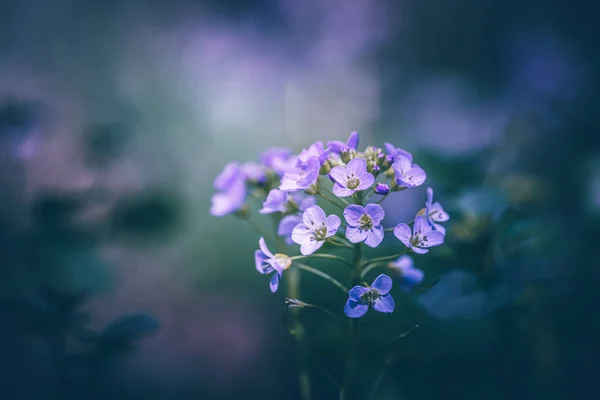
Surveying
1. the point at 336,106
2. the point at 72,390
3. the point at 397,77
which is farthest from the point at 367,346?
the point at 397,77

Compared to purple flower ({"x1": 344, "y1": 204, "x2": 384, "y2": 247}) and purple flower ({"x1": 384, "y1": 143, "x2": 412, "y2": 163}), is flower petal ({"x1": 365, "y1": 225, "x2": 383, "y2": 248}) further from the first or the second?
purple flower ({"x1": 384, "y1": 143, "x2": 412, "y2": 163})

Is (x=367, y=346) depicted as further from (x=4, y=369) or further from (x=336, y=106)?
(x=336, y=106)

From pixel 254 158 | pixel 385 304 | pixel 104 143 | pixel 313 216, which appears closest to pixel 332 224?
pixel 313 216

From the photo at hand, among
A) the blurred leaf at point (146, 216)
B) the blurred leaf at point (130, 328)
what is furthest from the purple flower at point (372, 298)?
the blurred leaf at point (146, 216)

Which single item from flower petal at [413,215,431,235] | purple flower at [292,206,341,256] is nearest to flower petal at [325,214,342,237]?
purple flower at [292,206,341,256]

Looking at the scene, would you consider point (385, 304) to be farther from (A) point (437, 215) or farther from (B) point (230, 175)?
(B) point (230, 175)

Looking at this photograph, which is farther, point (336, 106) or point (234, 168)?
point (336, 106)

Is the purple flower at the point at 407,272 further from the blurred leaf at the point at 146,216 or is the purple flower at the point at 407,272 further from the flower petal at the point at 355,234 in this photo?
the blurred leaf at the point at 146,216
